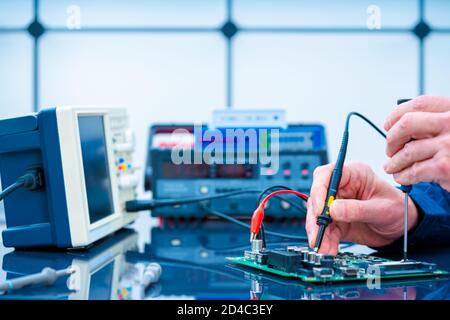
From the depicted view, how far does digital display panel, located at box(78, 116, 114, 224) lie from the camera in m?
0.93

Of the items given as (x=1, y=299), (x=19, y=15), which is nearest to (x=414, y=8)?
(x=19, y=15)

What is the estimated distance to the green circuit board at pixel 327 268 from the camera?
1.92ft

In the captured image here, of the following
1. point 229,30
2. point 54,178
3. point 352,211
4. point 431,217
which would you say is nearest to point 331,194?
point 352,211

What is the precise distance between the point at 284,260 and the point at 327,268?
5 cm

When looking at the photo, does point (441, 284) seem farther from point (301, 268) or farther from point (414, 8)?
point (414, 8)

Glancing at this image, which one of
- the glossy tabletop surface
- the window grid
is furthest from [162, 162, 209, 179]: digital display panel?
the window grid

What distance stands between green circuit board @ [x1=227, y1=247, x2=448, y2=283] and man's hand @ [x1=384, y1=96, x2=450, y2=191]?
0.11 metres

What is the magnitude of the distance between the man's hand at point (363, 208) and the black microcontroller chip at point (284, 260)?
102mm

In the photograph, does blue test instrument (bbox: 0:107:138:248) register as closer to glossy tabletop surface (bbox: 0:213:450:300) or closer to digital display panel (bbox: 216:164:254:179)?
glossy tabletop surface (bbox: 0:213:450:300)

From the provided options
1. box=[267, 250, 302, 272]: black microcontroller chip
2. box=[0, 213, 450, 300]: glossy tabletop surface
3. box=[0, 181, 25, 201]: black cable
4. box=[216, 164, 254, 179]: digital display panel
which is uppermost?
box=[0, 181, 25, 201]: black cable

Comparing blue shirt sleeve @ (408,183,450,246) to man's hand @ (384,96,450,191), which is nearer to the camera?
man's hand @ (384,96,450,191)

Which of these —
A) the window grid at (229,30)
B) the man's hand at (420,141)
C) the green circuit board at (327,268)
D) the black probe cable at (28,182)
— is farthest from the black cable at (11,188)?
the window grid at (229,30)

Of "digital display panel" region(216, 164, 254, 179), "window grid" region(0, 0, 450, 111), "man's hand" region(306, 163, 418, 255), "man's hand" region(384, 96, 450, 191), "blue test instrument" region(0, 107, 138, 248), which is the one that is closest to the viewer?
"man's hand" region(384, 96, 450, 191)
